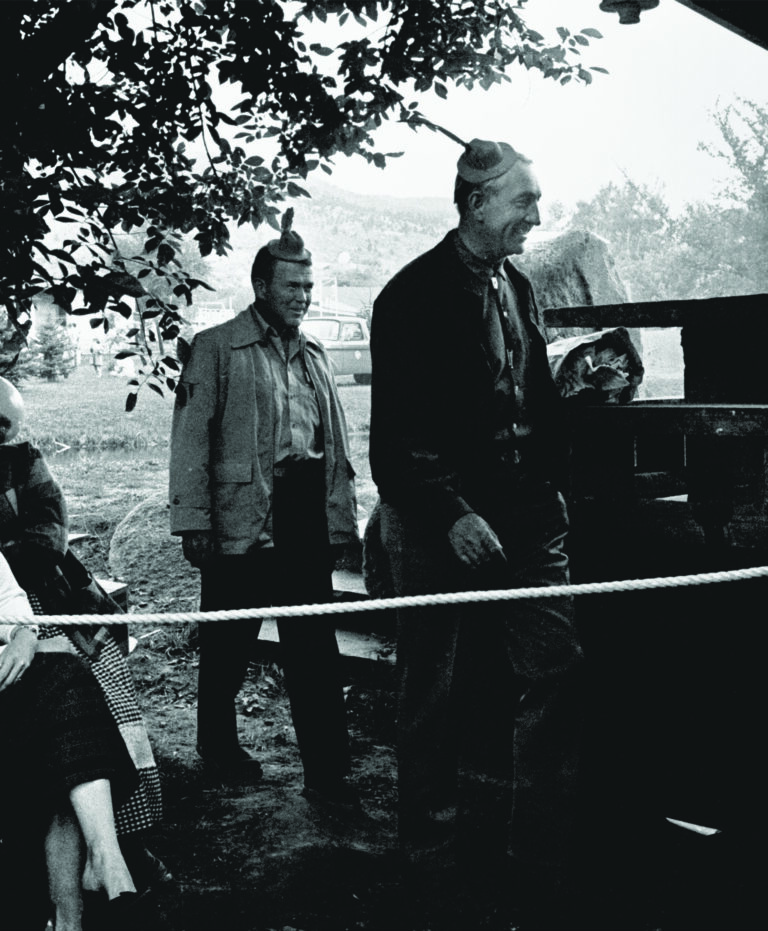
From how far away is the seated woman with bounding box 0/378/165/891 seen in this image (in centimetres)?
307

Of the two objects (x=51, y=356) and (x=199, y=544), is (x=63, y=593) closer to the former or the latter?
(x=199, y=544)

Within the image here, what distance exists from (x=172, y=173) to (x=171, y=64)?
49 centimetres

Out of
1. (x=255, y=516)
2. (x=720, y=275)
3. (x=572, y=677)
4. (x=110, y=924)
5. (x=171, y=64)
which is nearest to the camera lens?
(x=110, y=924)

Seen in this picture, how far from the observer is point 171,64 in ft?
14.7

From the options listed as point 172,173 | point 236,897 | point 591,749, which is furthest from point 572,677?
point 172,173

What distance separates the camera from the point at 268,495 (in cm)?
398

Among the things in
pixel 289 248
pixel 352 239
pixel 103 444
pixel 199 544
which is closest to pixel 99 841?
pixel 199 544

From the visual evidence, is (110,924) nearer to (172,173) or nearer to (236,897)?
(236,897)

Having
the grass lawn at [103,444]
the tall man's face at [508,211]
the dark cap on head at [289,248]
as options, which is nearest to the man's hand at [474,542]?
the tall man's face at [508,211]

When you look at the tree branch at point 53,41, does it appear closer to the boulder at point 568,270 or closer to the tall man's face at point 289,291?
the tall man's face at point 289,291

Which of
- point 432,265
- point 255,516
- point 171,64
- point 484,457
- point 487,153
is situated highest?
point 171,64

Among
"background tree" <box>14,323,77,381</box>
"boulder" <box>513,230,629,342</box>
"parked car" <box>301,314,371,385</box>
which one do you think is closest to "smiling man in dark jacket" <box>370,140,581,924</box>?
"boulder" <box>513,230,629,342</box>

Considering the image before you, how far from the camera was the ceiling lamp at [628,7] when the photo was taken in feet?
12.5

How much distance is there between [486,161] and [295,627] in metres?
1.99
